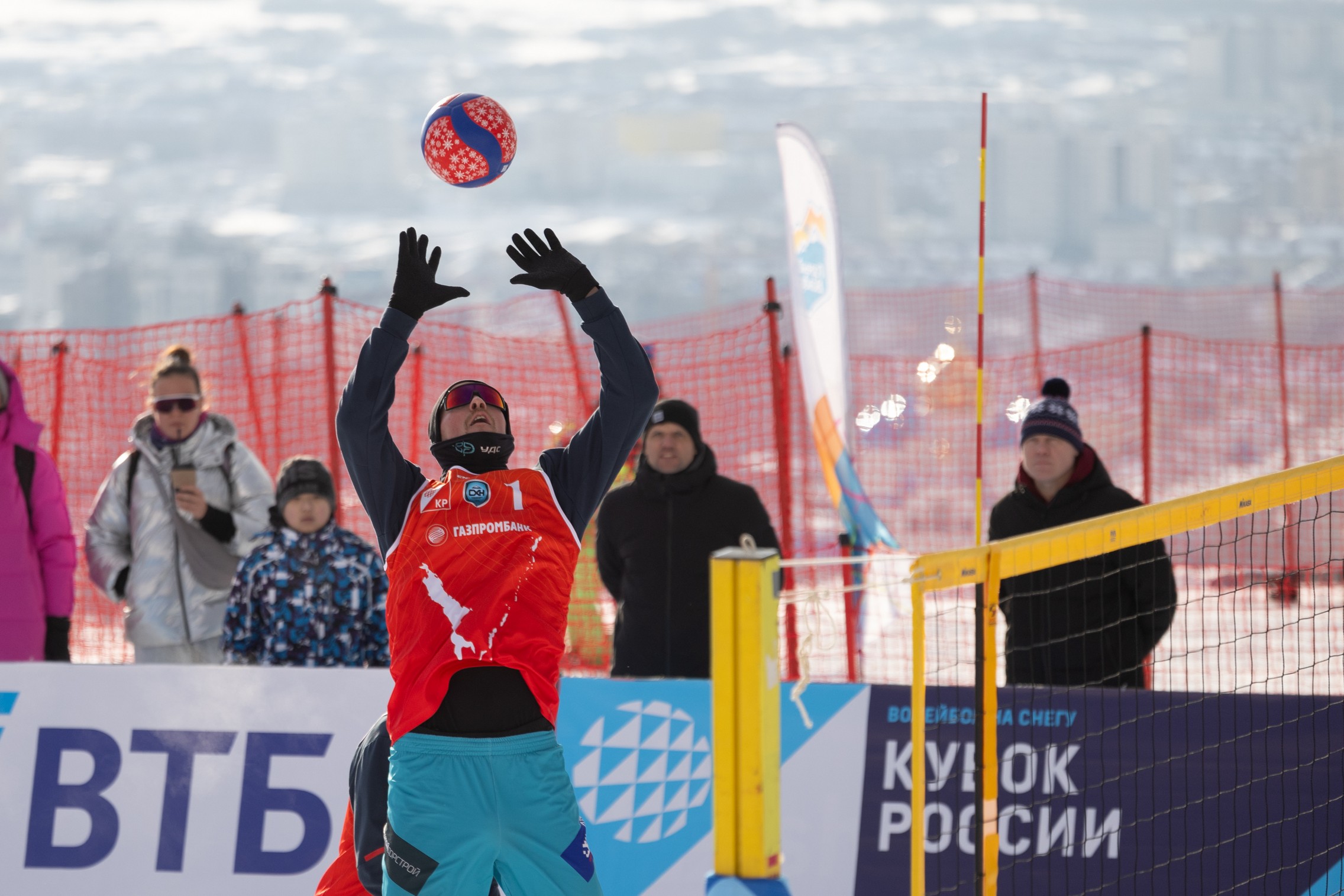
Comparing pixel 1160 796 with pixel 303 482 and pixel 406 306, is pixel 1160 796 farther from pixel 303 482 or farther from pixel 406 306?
pixel 303 482

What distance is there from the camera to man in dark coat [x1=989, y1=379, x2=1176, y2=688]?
4.76 metres

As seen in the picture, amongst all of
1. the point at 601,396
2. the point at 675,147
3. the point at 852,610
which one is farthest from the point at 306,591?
the point at 675,147

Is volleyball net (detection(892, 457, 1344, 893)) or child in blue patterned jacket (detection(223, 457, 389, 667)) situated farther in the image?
child in blue patterned jacket (detection(223, 457, 389, 667))

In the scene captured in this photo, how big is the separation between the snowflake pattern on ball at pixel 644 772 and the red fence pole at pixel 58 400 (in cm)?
433

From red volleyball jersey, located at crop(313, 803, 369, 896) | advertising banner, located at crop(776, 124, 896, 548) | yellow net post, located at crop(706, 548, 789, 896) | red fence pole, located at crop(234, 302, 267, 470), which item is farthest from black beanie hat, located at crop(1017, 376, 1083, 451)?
red fence pole, located at crop(234, 302, 267, 470)

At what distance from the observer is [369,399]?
3584mm

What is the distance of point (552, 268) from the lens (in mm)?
3729

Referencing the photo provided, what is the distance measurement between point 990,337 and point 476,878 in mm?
43965

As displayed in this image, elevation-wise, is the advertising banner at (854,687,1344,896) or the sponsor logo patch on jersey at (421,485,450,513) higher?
the sponsor logo patch on jersey at (421,485,450,513)

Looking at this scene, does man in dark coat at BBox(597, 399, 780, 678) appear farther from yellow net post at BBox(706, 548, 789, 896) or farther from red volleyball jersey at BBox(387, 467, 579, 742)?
yellow net post at BBox(706, 548, 789, 896)

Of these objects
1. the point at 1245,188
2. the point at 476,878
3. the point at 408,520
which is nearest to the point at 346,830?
the point at 476,878

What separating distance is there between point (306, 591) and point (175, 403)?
1.23m

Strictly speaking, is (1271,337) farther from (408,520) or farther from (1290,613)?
(408,520)

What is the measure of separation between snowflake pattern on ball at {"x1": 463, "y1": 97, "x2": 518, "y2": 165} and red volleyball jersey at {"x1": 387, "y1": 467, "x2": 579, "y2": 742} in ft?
5.08
